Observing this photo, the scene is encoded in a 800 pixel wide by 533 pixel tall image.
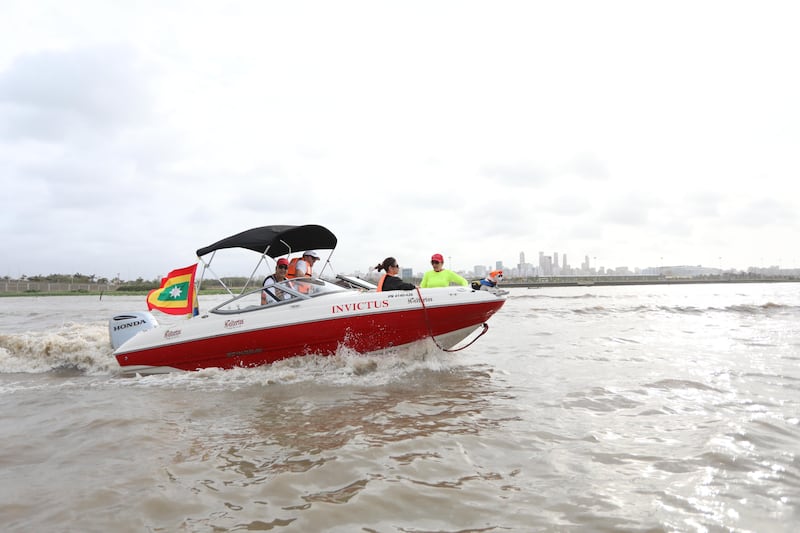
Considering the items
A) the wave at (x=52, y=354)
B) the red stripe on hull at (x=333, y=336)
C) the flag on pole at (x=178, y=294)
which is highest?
the flag on pole at (x=178, y=294)

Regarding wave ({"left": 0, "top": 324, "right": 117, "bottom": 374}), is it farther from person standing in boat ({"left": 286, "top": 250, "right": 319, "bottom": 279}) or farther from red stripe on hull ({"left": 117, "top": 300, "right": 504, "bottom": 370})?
person standing in boat ({"left": 286, "top": 250, "right": 319, "bottom": 279})

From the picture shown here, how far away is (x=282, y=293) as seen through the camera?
8.48 meters

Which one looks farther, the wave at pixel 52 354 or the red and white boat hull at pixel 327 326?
the wave at pixel 52 354

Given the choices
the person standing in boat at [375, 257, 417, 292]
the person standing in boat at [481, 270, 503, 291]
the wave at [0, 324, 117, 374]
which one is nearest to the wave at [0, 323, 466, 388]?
the wave at [0, 324, 117, 374]

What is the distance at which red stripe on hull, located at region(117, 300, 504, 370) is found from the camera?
25.5 feet

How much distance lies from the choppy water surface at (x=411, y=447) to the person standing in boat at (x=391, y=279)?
3.88 feet

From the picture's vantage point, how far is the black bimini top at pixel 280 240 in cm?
907

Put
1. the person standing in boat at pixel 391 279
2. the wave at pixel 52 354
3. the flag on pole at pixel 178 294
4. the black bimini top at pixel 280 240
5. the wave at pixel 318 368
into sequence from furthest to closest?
1. the wave at pixel 52 354
2. the black bimini top at pixel 280 240
3. the flag on pole at pixel 178 294
4. the person standing in boat at pixel 391 279
5. the wave at pixel 318 368

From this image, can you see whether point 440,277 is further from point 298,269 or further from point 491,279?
point 298,269

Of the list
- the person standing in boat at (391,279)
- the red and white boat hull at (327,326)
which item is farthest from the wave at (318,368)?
the person standing in boat at (391,279)

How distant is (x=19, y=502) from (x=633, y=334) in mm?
13881

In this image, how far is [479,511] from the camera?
3.05 meters

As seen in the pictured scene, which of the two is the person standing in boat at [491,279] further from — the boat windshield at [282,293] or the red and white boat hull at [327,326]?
the boat windshield at [282,293]

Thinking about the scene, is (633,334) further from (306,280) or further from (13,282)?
(13,282)
